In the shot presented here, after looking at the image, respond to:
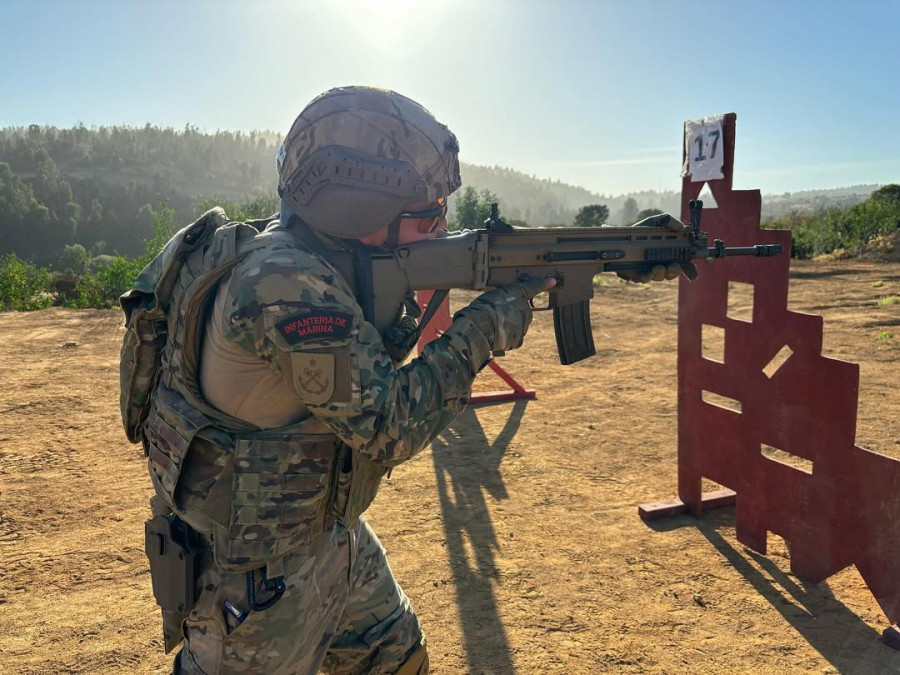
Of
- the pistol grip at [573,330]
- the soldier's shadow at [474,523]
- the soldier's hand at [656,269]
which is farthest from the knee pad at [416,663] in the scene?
the soldier's hand at [656,269]

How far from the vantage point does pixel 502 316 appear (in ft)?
7.16

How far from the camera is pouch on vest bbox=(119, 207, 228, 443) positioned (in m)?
1.91

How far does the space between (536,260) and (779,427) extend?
1967mm

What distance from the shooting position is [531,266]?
265cm

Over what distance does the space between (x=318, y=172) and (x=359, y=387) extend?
0.65 metres

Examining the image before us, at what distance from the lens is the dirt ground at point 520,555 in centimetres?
316

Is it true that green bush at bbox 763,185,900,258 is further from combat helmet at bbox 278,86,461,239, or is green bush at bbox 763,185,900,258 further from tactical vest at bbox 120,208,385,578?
tactical vest at bbox 120,208,385,578

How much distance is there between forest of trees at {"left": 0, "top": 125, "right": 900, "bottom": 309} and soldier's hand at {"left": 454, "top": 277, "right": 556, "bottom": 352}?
1362 centimetres

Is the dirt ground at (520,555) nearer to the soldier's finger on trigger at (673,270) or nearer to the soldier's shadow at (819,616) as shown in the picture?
the soldier's shadow at (819,616)

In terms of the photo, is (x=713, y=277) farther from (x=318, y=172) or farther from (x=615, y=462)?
A: (x=318, y=172)

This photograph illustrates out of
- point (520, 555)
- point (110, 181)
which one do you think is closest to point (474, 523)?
point (520, 555)

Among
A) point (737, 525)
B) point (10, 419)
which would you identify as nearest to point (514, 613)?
point (737, 525)

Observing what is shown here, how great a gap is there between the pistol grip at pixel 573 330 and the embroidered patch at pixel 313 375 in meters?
1.45

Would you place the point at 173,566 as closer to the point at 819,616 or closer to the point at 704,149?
the point at 819,616
